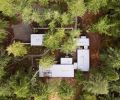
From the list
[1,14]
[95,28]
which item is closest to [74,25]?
[95,28]

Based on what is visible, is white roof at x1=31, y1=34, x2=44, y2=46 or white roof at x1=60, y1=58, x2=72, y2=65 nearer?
white roof at x1=31, y1=34, x2=44, y2=46

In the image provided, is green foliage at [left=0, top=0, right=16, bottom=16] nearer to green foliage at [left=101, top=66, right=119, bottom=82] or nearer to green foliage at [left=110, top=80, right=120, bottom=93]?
green foliage at [left=101, top=66, right=119, bottom=82]

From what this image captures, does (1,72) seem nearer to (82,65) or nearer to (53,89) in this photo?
(53,89)

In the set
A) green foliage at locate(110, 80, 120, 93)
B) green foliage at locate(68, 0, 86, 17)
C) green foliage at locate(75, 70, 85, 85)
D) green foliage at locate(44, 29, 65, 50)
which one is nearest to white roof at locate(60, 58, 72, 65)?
green foliage at locate(75, 70, 85, 85)

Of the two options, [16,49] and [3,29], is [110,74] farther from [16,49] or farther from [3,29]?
[3,29]

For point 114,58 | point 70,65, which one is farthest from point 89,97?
point 114,58

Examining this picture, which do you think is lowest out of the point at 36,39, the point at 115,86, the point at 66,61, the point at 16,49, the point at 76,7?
the point at 115,86
